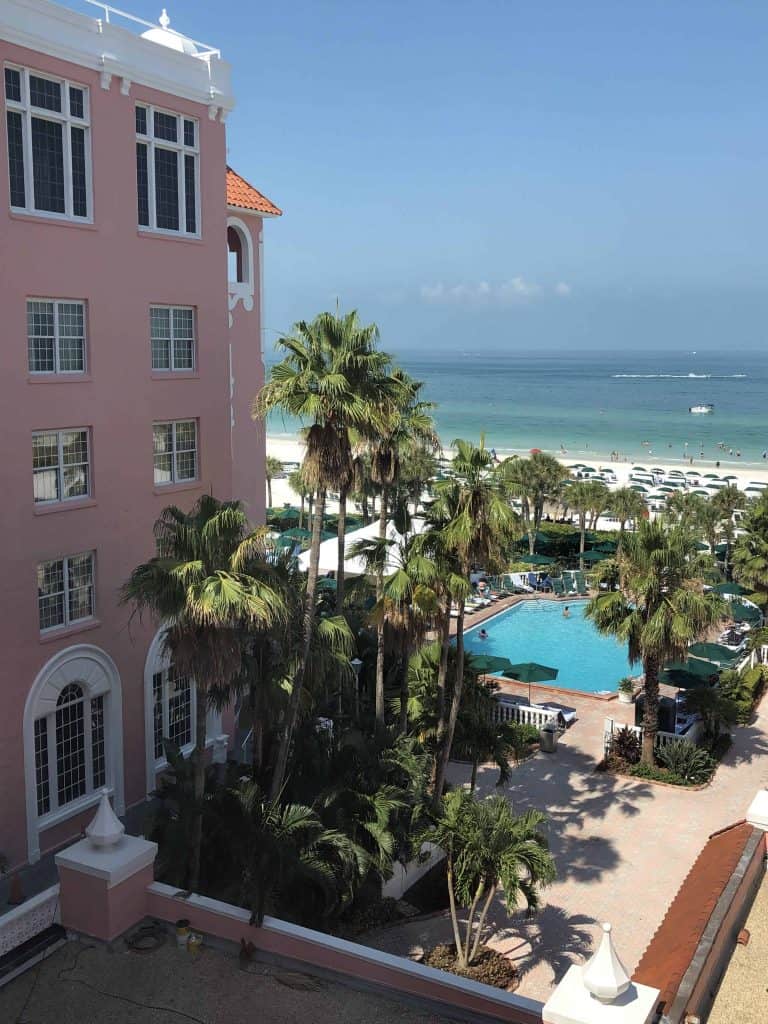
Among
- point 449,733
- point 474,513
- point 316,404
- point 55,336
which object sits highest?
point 55,336

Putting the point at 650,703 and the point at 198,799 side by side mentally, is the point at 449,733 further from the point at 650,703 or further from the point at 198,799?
the point at 650,703

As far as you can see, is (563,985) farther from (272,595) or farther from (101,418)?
(101,418)

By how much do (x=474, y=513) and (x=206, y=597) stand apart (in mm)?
6953

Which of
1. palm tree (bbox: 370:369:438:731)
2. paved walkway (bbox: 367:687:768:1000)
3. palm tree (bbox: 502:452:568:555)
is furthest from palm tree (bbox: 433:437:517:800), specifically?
palm tree (bbox: 502:452:568:555)

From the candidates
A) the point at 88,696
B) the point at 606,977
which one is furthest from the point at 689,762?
the point at 606,977

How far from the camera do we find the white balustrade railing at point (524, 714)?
28.8 m

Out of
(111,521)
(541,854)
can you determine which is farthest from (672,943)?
(111,521)

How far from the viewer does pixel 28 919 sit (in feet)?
38.2

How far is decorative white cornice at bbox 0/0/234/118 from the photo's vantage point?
16484 millimetres

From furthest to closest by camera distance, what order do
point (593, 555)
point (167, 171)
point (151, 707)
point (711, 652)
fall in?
point (593, 555) → point (711, 652) → point (151, 707) → point (167, 171)

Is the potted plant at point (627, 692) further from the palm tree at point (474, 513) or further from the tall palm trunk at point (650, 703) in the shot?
the palm tree at point (474, 513)

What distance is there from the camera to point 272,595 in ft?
47.0

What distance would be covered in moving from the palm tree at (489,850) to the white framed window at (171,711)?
7.00 metres

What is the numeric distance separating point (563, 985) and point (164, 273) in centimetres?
1572
